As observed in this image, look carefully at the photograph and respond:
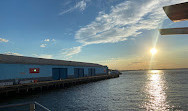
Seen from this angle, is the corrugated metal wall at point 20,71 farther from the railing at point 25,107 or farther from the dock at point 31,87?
the railing at point 25,107

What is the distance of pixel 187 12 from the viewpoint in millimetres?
2627

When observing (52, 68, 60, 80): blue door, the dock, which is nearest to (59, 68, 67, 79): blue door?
(52, 68, 60, 80): blue door

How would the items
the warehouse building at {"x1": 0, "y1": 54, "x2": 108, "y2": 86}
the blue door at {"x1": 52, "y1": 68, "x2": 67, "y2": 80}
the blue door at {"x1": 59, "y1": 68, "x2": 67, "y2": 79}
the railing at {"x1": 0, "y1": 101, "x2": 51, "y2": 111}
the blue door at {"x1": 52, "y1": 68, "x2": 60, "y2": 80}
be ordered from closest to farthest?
1. the railing at {"x1": 0, "y1": 101, "x2": 51, "y2": 111}
2. the warehouse building at {"x1": 0, "y1": 54, "x2": 108, "y2": 86}
3. the blue door at {"x1": 52, "y1": 68, "x2": 60, "y2": 80}
4. the blue door at {"x1": 52, "y1": 68, "x2": 67, "y2": 80}
5. the blue door at {"x1": 59, "y1": 68, "x2": 67, "y2": 79}

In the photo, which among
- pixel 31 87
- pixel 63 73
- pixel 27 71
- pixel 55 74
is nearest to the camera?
pixel 31 87

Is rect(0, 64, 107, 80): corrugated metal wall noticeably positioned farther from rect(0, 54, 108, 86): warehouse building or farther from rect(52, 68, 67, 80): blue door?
rect(52, 68, 67, 80): blue door

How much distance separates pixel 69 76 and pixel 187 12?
58.0 metres

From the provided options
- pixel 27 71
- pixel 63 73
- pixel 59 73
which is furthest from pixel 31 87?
pixel 63 73

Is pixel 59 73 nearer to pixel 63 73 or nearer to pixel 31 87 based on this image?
pixel 63 73

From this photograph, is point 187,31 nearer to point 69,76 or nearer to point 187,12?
point 187,12

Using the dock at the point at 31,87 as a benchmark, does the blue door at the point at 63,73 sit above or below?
above

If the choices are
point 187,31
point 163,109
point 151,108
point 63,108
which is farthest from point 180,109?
point 187,31

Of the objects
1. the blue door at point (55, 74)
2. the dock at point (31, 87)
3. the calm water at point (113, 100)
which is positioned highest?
the blue door at point (55, 74)

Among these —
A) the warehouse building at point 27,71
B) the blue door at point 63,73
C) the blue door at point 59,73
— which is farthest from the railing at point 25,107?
the blue door at point 63,73

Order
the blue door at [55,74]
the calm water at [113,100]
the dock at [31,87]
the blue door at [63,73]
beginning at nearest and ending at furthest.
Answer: the calm water at [113,100]
the dock at [31,87]
the blue door at [55,74]
the blue door at [63,73]
